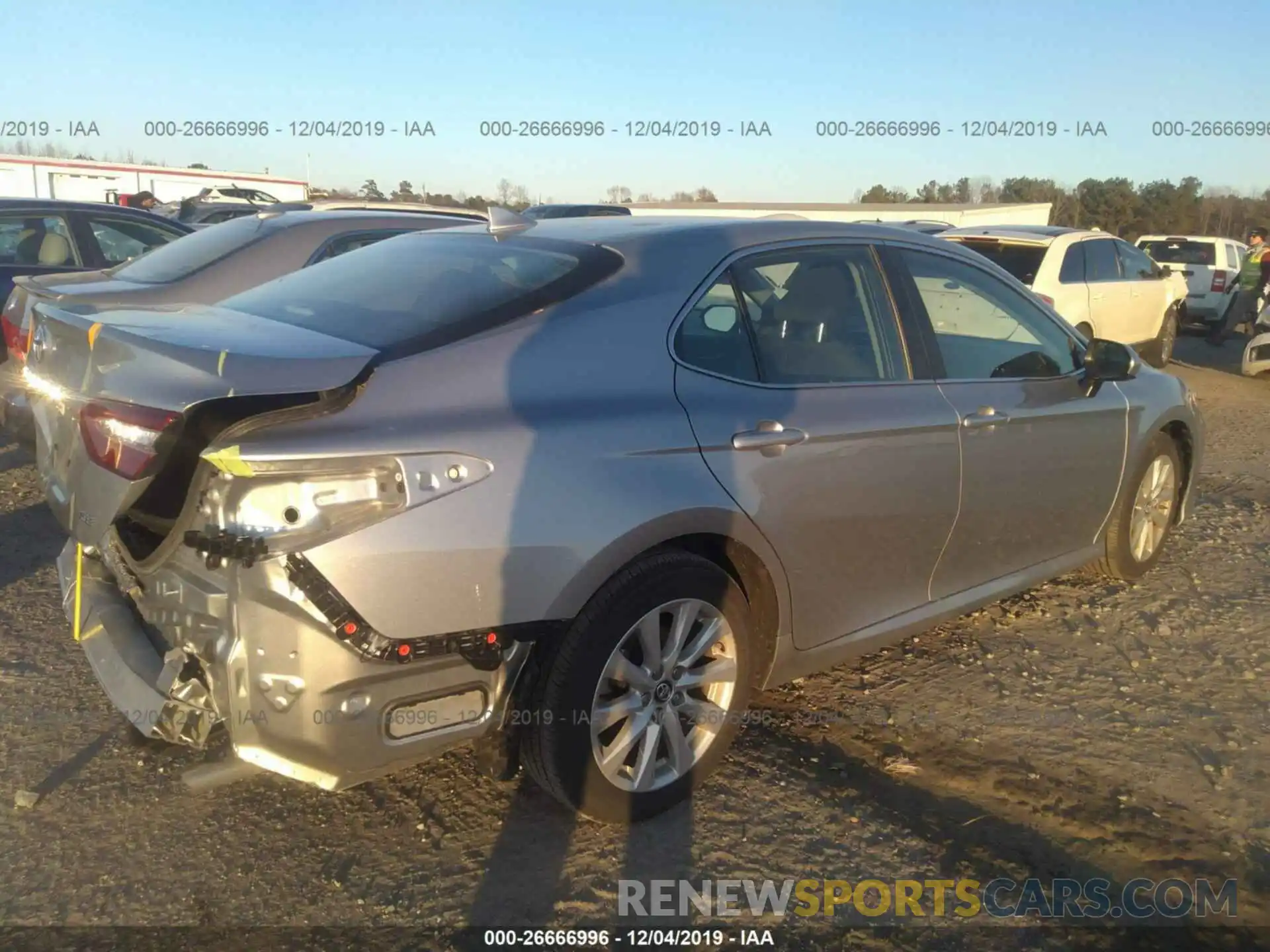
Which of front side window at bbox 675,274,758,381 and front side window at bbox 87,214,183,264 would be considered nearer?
front side window at bbox 675,274,758,381

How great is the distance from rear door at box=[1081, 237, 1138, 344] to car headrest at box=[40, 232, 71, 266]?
942cm

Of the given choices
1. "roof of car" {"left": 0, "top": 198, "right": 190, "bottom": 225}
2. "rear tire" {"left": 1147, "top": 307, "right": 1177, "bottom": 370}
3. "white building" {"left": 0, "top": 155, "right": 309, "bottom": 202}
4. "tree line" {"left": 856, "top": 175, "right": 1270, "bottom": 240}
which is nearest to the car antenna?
"roof of car" {"left": 0, "top": 198, "right": 190, "bottom": 225}

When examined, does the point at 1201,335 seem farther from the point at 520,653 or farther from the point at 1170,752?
the point at 520,653

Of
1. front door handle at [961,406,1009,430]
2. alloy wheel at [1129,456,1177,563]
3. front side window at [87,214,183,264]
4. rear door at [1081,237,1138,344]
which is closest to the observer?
front door handle at [961,406,1009,430]

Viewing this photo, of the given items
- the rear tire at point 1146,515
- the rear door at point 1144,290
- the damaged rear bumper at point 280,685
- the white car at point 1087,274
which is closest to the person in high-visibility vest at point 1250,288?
the rear door at point 1144,290

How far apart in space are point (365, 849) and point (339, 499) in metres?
1.16

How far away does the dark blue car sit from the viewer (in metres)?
7.30

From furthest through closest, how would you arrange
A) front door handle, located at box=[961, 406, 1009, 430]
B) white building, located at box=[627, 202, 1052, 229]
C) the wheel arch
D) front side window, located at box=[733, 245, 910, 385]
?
1. white building, located at box=[627, 202, 1052, 229]
2. front door handle, located at box=[961, 406, 1009, 430]
3. front side window, located at box=[733, 245, 910, 385]
4. the wheel arch

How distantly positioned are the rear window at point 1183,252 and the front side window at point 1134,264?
16.9ft

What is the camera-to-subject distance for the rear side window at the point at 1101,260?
10906 mm

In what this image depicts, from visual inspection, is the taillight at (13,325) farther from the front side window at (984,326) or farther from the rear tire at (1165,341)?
the rear tire at (1165,341)

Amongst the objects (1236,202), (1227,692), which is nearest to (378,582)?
(1227,692)

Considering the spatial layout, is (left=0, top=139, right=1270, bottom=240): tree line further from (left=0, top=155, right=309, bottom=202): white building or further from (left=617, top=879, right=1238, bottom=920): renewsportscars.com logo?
(left=617, top=879, right=1238, bottom=920): renewsportscars.com logo

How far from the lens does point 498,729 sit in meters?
2.65
